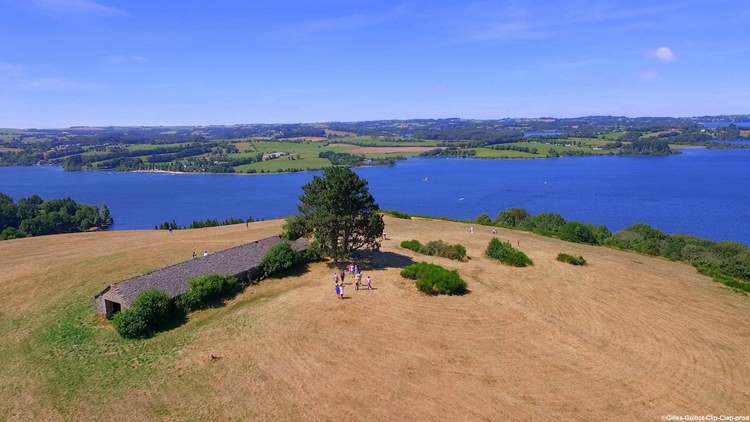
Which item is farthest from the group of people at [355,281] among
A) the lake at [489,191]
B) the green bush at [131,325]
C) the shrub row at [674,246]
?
the lake at [489,191]

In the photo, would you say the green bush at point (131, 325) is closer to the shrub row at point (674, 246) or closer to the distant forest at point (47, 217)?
the shrub row at point (674, 246)

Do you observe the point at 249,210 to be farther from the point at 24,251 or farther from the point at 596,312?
the point at 596,312


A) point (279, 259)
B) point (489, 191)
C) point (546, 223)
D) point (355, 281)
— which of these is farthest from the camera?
point (489, 191)

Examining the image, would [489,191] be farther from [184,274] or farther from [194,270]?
[184,274]

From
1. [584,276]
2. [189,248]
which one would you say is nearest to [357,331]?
[584,276]

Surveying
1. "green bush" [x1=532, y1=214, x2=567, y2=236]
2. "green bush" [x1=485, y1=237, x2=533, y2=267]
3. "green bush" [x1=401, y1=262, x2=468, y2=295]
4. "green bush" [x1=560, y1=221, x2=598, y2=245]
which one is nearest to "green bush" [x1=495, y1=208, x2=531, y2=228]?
"green bush" [x1=532, y1=214, x2=567, y2=236]

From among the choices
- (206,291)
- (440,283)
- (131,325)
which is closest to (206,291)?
(206,291)
